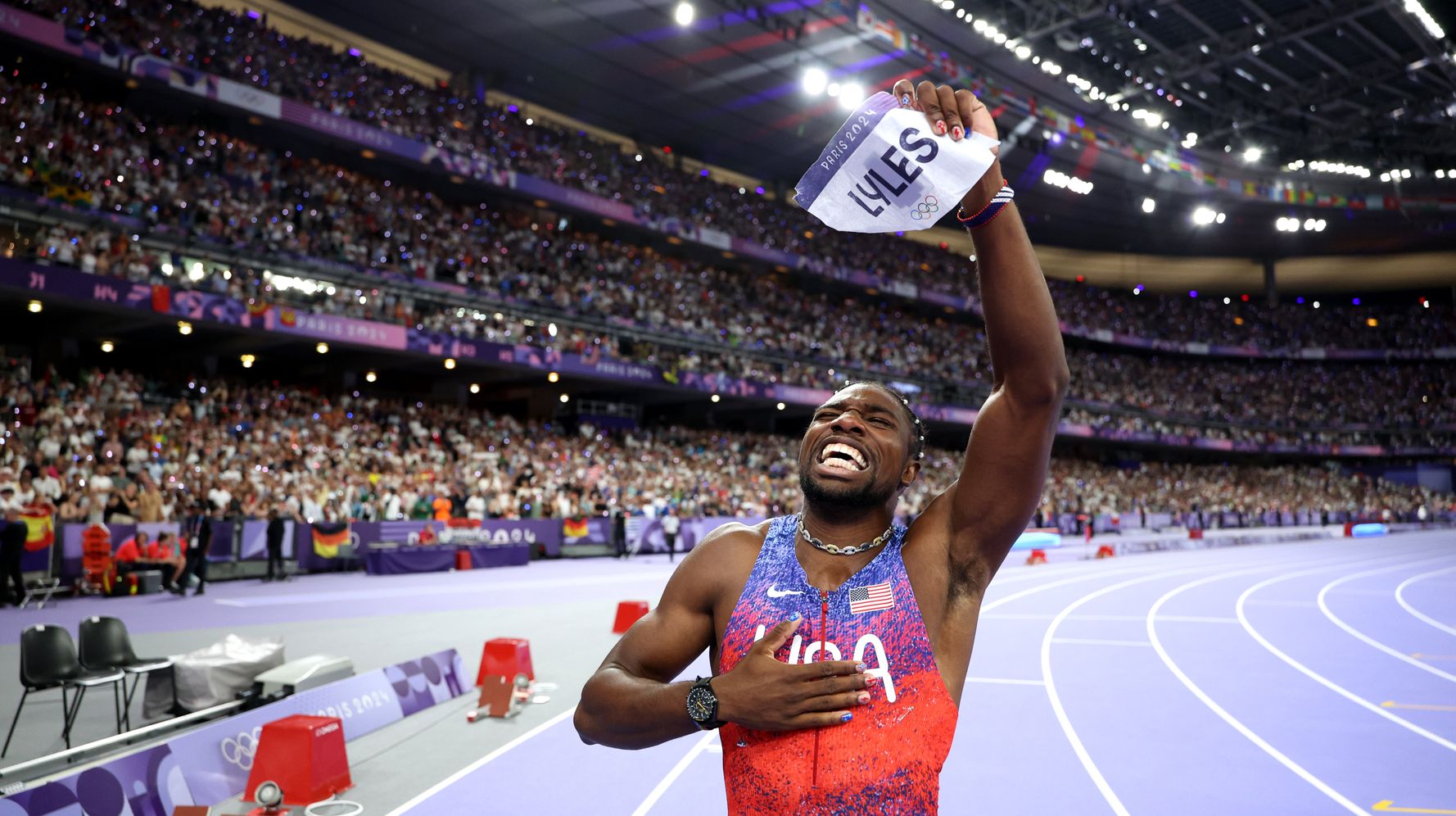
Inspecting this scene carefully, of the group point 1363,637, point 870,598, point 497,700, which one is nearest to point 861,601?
point 870,598

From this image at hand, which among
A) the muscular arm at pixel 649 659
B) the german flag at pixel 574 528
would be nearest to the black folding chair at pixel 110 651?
the muscular arm at pixel 649 659

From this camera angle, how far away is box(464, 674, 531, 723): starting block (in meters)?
7.89

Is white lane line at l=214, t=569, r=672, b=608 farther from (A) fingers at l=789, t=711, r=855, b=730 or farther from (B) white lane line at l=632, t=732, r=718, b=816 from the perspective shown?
(A) fingers at l=789, t=711, r=855, b=730

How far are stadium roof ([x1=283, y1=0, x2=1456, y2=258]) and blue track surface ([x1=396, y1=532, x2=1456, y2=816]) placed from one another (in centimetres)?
2258

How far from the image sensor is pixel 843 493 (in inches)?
84.7

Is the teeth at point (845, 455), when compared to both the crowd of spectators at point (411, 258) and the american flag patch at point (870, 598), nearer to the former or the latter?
the american flag patch at point (870, 598)

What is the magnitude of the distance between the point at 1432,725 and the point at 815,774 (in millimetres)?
8729

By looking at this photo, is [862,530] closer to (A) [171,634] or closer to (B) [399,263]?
(A) [171,634]

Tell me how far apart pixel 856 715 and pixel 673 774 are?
191 inches

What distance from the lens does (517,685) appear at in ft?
27.2

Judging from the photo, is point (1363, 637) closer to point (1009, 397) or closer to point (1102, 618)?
point (1102, 618)

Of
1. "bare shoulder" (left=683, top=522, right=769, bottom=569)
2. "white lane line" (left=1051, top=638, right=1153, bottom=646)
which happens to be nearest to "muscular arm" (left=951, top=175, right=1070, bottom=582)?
"bare shoulder" (left=683, top=522, right=769, bottom=569)

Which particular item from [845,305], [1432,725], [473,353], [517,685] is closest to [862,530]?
[517,685]

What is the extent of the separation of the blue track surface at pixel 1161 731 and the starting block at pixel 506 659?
2.36 feet
